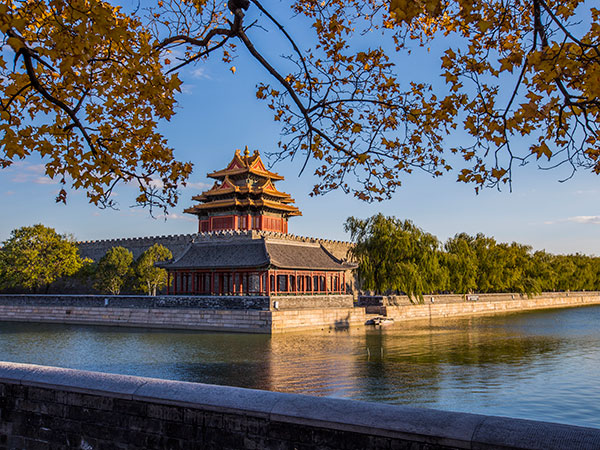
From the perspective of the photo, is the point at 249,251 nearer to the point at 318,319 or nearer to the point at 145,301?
the point at 318,319

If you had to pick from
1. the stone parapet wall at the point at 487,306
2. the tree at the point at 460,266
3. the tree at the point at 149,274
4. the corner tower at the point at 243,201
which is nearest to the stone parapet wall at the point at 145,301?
the tree at the point at 149,274

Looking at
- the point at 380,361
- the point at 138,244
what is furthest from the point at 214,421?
the point at 138,244

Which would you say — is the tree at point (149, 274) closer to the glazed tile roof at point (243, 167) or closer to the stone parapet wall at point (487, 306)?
the glazed tile roof at point (243, 167)

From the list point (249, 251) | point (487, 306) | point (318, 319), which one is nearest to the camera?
point (318, 319)

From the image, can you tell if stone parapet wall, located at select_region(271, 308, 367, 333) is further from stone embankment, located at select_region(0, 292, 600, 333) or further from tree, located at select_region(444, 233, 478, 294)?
tree, located at select_region(444, 233, 478, 294)

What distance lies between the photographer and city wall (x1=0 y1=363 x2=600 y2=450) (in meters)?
3.10

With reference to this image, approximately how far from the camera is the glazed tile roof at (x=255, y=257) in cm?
2798

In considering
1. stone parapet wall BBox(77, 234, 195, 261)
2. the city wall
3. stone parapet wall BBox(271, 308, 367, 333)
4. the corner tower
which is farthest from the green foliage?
the city wall

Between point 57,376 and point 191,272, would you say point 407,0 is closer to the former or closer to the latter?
point 57,376

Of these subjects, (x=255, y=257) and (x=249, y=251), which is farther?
(x=249, y=251)

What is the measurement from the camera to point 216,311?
25344mm

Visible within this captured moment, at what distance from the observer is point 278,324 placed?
23.9 metres

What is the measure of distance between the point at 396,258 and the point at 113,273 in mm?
18496

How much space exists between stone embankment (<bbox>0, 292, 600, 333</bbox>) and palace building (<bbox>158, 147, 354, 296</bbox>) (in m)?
1.66
